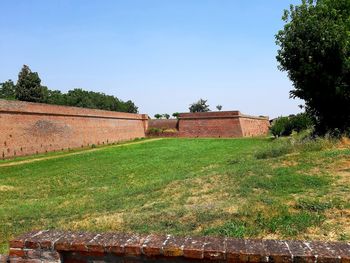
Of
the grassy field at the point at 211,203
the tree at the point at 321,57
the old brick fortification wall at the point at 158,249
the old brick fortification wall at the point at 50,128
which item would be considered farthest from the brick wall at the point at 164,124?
the old brick fortification wall at the point at 158,249

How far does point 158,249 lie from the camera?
2.48 metres

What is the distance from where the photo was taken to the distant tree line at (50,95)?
38.1 m

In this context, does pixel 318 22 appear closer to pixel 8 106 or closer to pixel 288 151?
pixel 288 151

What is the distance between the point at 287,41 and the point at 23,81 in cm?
3138

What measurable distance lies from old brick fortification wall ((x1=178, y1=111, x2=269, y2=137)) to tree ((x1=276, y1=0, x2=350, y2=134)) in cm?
1985

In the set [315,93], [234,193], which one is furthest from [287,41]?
[234,193]

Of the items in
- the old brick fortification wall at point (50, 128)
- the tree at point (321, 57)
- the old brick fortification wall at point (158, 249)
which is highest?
the tree at point (321, 57)

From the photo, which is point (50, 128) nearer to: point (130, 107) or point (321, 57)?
point (321, 57)

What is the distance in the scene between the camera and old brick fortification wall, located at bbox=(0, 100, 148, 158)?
→ 1848 centimetres

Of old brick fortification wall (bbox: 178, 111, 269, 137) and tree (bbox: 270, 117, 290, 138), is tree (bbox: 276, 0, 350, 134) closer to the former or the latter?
tree (bbox: 270, 117, 290, 138)

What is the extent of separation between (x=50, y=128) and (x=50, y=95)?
3591 cm

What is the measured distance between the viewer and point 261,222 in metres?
4.50

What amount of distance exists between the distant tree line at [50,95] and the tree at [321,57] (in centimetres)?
3061

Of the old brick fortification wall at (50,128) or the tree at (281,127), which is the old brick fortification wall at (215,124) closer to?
the tree at (281,127)
